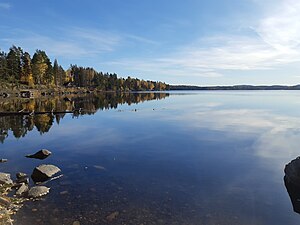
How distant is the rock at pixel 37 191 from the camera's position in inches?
562

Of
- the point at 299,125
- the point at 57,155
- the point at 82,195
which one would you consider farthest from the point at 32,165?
the point at 299,125

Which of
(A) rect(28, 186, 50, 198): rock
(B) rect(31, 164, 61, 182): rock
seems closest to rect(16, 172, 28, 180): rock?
(B) rect(31, 164, 61, 182): rock

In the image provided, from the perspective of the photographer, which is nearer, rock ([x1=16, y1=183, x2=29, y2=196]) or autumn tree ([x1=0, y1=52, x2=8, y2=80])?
rock ([x1=16, y1=183, x2=29, y2=196])

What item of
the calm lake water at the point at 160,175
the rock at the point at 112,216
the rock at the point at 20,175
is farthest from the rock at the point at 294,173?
the rock at the point at 20,175

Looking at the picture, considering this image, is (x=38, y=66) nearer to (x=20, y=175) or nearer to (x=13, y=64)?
(x=13, y=64)

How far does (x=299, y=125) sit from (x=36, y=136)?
36071 mm

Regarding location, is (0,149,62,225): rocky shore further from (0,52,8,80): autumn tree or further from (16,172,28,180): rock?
(0,52,8,80): autumn tree

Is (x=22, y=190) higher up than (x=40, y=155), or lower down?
lower down

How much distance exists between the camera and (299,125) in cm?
3875

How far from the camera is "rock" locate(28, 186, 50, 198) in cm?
1427

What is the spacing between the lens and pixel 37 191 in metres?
14.6

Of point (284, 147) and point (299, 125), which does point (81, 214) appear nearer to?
point (284, 147)

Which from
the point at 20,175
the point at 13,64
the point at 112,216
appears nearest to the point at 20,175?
the point at 20,175

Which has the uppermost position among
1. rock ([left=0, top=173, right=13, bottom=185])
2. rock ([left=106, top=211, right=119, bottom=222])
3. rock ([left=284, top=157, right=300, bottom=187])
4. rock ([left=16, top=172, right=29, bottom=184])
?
rock ([left=284, top=157, right=300, bottom=187])
